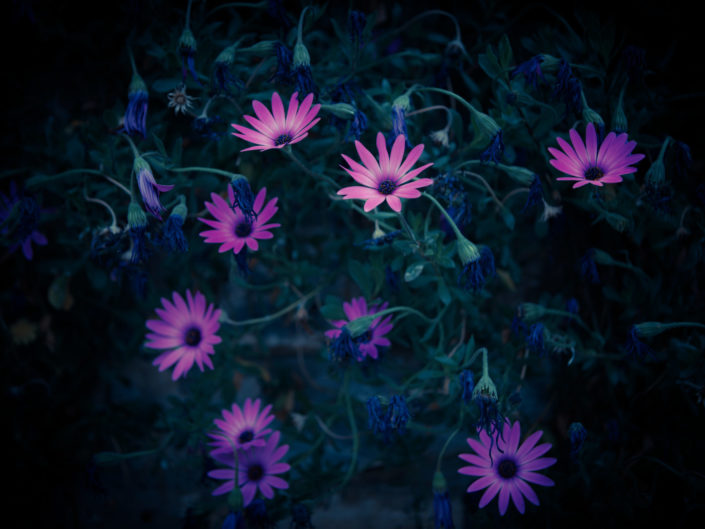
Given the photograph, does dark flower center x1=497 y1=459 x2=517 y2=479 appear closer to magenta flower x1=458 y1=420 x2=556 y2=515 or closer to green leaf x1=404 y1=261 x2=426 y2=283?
magenta flower x1=458 y1=420 x2=556 y2=515

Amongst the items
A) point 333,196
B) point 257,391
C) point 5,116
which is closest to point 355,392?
point 257,391

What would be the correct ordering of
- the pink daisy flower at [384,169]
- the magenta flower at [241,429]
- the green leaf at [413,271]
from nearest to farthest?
the pink daisy flower at [384,169]
the green leaf at [413,271]
the magenta flower at [241,429]

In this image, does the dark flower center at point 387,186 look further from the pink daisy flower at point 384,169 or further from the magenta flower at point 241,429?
the magenta flower at point 241,429

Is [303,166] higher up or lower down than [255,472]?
higher up

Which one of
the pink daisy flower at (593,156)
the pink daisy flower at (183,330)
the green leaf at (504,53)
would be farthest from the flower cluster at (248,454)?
the green leaf at (504,53)

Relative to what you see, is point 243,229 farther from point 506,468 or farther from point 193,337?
point 506,468

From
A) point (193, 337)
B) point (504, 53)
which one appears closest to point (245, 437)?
point (193, 337)
